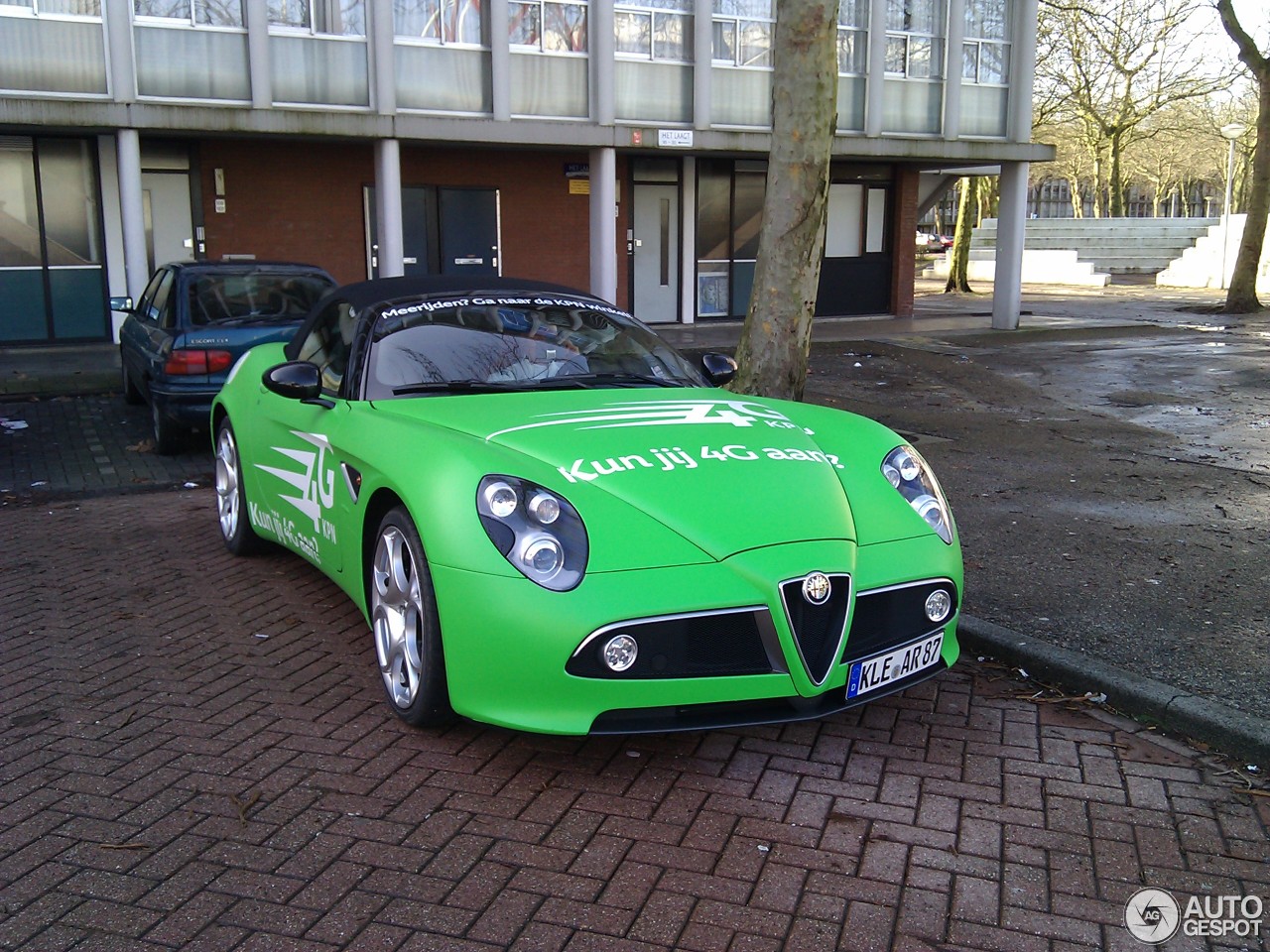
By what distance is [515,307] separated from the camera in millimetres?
5281

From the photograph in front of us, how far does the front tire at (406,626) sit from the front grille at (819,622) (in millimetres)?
1152

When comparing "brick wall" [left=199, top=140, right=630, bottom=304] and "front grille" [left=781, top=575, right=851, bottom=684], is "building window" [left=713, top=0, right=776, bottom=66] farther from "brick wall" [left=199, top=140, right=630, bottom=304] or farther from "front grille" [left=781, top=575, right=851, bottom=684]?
"front grille" [left=781, top=575, right=851, bottom=684]

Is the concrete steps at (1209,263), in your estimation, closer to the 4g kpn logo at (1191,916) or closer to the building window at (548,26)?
the building window at (548,26)

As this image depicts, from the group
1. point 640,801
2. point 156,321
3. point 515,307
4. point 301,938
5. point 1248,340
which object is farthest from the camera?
point 1248,340

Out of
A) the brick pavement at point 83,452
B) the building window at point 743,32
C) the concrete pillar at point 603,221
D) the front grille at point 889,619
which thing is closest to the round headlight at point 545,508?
the front grille at point 889,619

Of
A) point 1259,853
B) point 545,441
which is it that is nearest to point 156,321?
point 545,441

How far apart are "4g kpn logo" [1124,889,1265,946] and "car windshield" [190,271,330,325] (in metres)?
7.90

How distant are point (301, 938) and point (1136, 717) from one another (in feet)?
9.92

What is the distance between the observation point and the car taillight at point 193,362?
9016 mm

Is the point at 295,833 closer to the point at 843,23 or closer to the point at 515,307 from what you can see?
the point at 515,307

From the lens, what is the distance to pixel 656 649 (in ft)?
11.4

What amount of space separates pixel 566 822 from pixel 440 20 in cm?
1588

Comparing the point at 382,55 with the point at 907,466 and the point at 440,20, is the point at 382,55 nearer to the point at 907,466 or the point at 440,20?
the point at 440,20

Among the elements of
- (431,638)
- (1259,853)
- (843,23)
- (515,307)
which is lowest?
(1259,853)
